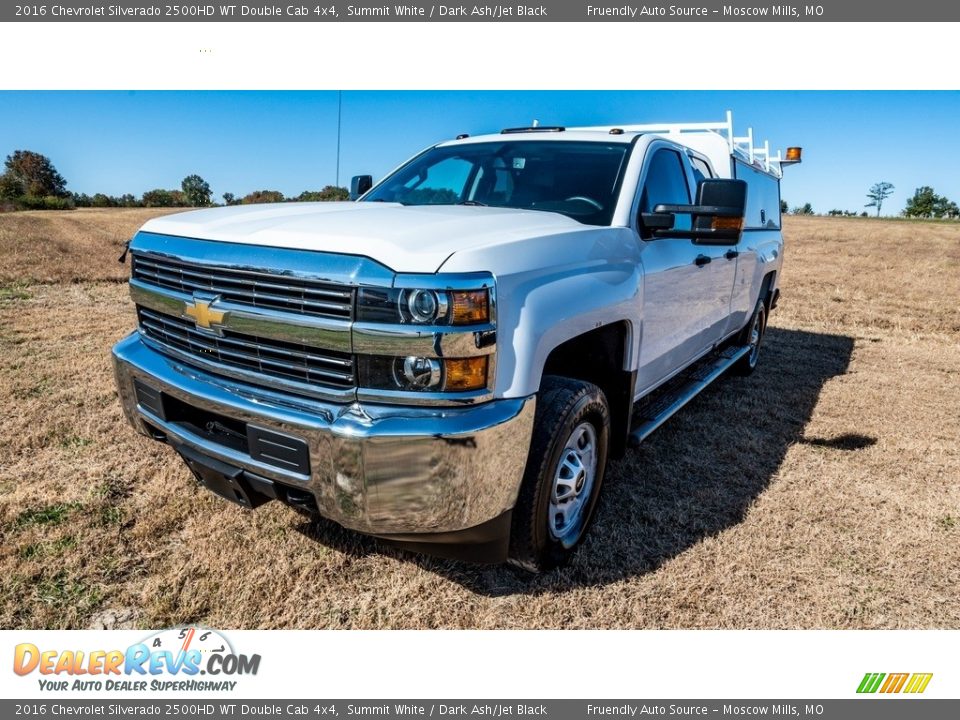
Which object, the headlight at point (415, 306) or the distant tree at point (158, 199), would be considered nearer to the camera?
the headlight at point (415, 306)

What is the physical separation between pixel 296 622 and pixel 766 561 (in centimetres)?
→ 217

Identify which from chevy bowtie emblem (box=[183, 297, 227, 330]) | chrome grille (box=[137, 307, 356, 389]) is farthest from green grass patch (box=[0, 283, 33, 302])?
chevy bowtie emblem (box=[183, 297, 227, 330])

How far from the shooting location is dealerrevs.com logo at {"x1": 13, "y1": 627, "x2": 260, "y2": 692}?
2217mm

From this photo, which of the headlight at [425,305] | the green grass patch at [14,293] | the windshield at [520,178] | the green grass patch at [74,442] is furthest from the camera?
the green grass patch at [14,293]

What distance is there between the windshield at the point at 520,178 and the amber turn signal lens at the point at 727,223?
0.51 metres

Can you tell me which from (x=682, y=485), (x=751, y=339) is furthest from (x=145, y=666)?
(x=751, y=339)

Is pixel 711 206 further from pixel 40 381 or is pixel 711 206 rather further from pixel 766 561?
pixel 40 381

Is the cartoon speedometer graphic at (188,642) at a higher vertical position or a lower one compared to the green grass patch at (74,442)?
lower

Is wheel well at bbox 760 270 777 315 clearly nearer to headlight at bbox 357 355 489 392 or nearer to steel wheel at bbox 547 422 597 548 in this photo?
steel wheel at bbox 547 422 597 548

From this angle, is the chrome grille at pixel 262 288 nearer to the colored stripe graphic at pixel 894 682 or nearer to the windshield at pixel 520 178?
the windshield at pixel 520 178

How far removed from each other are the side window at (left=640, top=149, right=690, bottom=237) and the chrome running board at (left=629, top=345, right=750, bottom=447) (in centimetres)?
106

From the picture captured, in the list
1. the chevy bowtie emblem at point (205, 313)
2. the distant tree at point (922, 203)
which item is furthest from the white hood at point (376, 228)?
the distant tree at point (922, 203)

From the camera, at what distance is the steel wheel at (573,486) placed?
8.80 feet

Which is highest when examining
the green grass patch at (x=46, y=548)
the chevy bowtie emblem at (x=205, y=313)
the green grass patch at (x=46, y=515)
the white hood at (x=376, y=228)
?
the white hood at (x=376, y=228)
